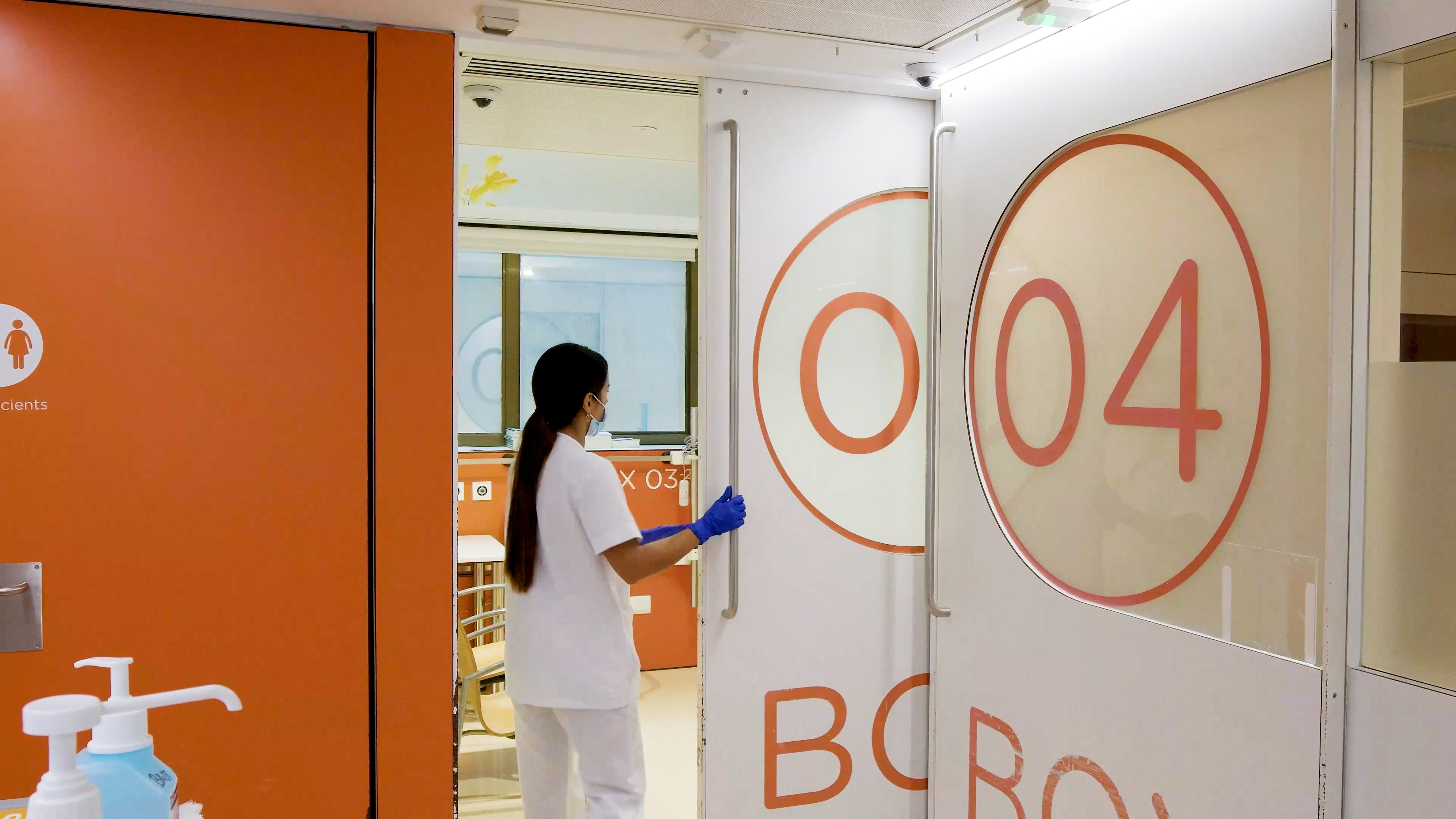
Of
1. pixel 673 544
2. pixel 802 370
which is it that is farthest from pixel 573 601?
pixel 802 370

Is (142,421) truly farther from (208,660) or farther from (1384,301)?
(1384,301)

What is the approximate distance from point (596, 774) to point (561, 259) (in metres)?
3.61

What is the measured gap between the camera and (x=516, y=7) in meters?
2.06

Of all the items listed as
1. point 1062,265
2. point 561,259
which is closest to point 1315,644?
point 1062,265

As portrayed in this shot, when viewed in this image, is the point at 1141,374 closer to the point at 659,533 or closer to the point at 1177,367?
the point at 1177,367

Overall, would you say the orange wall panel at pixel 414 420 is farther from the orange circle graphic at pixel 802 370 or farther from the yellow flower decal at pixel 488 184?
the yellow flower decal at pixel 488 184

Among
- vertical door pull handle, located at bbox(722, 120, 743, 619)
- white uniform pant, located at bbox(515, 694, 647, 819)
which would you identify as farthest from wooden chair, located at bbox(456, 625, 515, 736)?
vertical door pull handle, located at bbox(722, 120, 743, 619)

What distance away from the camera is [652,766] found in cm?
386

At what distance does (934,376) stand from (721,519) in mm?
→ 677

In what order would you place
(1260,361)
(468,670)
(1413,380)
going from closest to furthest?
→ (1413,380) < (1260,361) < (468,670)

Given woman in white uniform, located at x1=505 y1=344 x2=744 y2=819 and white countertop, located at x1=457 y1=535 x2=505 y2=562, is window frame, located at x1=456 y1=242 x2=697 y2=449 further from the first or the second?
woman in white uniform, located at x1=505 y1=344 x2=744 y2=819

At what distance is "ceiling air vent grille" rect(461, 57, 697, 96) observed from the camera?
2.57m

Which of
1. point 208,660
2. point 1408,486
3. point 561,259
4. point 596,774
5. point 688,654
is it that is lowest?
point 688,654

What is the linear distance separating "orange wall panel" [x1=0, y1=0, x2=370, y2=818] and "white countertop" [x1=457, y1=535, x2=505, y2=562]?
1.75 m
